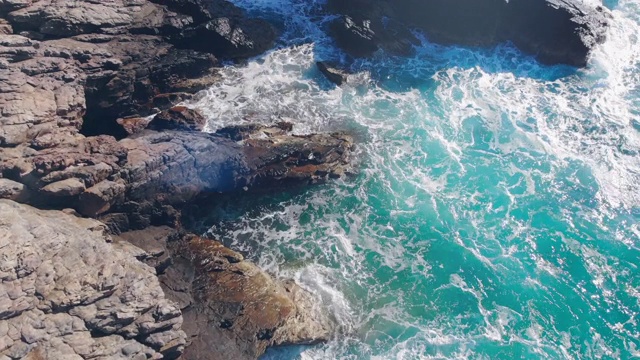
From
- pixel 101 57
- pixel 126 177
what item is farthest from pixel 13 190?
pixel 101 57

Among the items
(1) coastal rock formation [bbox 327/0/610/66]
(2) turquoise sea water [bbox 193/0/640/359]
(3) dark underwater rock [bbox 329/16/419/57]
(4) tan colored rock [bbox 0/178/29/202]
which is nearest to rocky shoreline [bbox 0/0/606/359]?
(4) tan colored rock [bbox 0/178/29/202]

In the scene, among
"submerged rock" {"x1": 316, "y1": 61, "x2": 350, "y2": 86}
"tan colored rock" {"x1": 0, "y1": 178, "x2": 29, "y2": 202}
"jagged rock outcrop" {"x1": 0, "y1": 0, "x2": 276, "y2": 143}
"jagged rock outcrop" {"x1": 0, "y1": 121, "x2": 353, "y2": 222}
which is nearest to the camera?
"tan colored rock" {"x1": 0, "y1": 178, "x2": 29, "y2": 202}

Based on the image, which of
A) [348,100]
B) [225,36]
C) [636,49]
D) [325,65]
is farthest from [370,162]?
[636,49]

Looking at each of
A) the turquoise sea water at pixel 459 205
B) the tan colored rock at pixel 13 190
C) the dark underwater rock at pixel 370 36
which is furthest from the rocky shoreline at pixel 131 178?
the dark underwater rock at pixel 370 36

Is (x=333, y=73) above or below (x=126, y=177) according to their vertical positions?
above

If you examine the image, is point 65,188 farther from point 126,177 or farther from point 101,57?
point 101,57

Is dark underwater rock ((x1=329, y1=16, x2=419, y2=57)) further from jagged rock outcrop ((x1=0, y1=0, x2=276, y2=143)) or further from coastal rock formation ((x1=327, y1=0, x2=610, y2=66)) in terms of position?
jagged rock outcrop ((x1=0, y1=0, x2=276, y2=143))

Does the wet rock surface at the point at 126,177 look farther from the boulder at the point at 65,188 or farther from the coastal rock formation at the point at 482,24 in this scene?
the coastal rock formation at the point at 482,24
